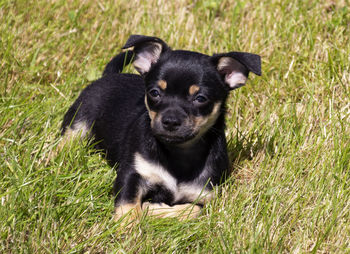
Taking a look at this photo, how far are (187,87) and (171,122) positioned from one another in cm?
33

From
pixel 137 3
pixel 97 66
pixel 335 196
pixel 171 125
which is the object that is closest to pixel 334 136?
pixel 335 196

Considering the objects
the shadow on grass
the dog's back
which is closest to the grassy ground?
the shadow on grass

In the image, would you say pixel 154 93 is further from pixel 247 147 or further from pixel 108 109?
pixel 247 147

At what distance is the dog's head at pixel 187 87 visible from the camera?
3736 mm

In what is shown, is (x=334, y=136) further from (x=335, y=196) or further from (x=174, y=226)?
(x=174, y=226)

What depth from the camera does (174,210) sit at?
397 centimetres

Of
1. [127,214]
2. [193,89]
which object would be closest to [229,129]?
[193,89]

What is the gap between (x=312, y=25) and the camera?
5.79 m

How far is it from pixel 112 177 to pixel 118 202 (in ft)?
1.28

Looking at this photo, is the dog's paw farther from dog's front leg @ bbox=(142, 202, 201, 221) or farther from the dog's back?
the dog's back

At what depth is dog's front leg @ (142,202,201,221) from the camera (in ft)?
12.6

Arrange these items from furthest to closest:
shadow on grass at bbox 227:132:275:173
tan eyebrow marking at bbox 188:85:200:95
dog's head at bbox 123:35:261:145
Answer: shadow on grass at bbox 227:132:275:173 → tan eyebrow marking at bbox 188:85:200:95 → dog's head at bbox 123:35:261:145

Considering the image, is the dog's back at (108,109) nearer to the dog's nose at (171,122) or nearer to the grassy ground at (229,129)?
the grassy ground at (229,129)

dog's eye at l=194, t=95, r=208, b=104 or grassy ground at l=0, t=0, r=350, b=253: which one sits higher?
dog's eye at l=194, t=95, r=208, b=104
